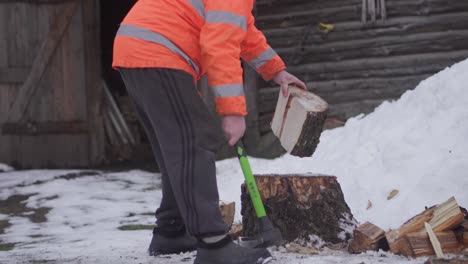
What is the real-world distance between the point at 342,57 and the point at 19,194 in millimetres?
3863

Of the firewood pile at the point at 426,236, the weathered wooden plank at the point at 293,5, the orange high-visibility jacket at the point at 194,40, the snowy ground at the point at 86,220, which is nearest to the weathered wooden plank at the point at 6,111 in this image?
the snowy ground at the point at 86,220

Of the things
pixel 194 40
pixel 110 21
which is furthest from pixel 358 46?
pixel 110 21

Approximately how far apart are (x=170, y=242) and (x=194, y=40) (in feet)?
3.91

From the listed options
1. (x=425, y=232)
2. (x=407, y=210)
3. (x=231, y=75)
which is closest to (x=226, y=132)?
(x=231, y=75)

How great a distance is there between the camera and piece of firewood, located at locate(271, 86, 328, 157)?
3.61m

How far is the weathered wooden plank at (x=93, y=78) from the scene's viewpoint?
9305 millimetres

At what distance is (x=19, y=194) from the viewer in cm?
742

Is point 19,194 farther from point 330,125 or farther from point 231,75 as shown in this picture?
point 231,75

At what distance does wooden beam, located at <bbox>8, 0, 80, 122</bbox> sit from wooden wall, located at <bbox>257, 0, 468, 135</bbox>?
2529 millimetres

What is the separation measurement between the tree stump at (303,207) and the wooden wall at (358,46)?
409 centimetres

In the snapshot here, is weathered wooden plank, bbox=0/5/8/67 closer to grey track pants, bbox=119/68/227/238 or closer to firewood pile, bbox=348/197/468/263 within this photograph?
grey track pants, bbox=119/68/227/238

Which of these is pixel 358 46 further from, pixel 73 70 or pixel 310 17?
pixel 73 70

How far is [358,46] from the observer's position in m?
8.06

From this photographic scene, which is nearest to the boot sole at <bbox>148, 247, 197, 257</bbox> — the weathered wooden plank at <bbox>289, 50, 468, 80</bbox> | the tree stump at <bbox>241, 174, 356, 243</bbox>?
the tree stump at <bbox>241, 174, 356, 243</bbox>
